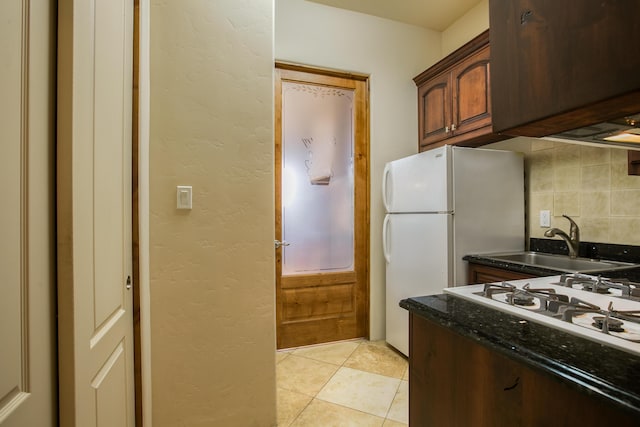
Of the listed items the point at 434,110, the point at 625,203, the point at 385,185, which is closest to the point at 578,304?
the point at 625,203

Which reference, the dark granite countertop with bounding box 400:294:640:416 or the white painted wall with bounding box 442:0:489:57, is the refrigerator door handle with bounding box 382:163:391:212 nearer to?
the white painted wall with bounding box 442:0:489:57

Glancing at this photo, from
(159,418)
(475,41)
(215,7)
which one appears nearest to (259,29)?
(215,7)

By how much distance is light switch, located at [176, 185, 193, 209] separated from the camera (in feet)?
4.95

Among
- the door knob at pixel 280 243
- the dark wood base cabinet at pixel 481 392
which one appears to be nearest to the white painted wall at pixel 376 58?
the door knob at pixel 280 243

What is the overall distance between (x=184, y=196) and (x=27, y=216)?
89cm

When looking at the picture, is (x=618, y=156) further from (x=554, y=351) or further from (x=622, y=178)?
(x=554, y=351)

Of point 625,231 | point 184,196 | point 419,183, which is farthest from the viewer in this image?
point 419,183

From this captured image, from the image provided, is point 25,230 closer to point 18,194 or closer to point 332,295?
point 18,194

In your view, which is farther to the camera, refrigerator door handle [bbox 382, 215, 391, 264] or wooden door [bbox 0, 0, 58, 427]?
refrigerator door handle [bbox 382, 215, 391, 264]

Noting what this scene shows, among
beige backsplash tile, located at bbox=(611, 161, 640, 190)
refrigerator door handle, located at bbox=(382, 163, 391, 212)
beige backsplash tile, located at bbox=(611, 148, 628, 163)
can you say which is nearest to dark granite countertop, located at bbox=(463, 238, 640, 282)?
beige backsplash tile, located at bbox=(611, 161, 640, 190)

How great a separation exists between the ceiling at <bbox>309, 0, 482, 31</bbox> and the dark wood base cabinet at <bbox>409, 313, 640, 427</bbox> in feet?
8.93

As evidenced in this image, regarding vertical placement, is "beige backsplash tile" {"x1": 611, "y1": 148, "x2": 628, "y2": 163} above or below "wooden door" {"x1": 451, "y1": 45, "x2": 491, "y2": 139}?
below

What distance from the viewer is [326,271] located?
9.25ft

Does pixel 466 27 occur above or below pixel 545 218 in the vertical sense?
above
